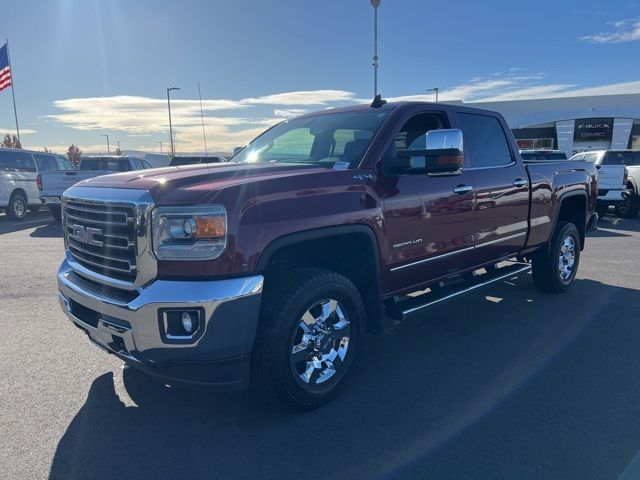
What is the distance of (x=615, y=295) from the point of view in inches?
239

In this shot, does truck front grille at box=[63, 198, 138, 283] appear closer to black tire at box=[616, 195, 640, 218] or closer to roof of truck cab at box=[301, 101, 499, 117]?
roof of truck cab at box=[301, 101, 499, 117]

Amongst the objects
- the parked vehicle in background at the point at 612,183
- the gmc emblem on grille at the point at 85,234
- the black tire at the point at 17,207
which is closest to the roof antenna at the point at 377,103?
the gmc emblem on grille at the point at 85,234

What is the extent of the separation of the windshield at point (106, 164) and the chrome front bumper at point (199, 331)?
13.2m

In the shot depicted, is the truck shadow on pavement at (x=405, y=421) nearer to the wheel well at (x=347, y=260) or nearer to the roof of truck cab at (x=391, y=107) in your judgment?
the wheel well at (x=347, y=260)

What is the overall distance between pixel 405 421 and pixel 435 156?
71.2 inches

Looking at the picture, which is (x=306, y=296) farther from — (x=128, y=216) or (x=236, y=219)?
(x=128, y=216)

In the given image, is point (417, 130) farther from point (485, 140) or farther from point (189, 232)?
point (189, 232)

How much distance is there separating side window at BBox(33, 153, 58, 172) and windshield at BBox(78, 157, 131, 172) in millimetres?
1012

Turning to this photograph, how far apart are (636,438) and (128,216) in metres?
3.26

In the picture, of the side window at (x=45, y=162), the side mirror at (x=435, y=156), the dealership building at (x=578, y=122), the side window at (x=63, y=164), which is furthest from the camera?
the dealership building at (x=578, y=122)

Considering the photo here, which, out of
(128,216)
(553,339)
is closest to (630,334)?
(553,339)

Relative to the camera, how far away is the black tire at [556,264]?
599 cm

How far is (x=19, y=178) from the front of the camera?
14422 mm

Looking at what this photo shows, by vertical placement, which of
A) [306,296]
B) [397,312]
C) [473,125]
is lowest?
[397,312]
